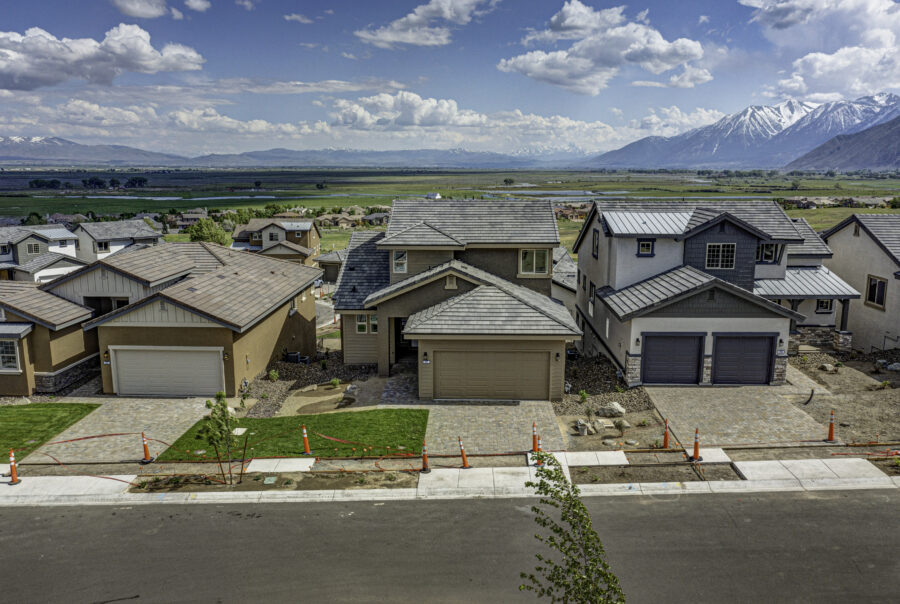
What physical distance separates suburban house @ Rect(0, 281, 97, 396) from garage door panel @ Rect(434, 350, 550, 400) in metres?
16.4

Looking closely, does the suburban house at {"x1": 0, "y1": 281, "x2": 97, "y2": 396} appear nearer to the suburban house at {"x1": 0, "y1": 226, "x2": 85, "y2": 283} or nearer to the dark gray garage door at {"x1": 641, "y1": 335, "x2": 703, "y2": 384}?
the dark gray garage door at {"x1": 641, "y1": 335, "x2": 703, "y2": 384}

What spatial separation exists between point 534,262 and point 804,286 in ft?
47.4

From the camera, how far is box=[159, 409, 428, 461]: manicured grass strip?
1900 centimetres

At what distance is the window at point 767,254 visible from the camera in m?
30.3

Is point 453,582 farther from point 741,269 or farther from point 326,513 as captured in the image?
point 741,269

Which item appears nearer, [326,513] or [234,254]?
[326,513]

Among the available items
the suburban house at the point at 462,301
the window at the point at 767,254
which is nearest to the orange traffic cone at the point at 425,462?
the suburban house at the point at 462,301

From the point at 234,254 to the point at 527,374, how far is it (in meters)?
19.7

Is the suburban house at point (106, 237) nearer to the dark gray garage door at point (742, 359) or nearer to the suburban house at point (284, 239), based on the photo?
the suburban house at point (284, 239)

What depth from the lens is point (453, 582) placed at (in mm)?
12484

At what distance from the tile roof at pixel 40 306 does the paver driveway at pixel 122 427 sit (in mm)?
3572

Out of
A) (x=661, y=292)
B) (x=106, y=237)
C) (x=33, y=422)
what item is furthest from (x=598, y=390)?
(x=106, y=237)

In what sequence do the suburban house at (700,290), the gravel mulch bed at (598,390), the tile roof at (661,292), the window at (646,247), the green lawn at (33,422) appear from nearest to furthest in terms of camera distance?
the green lawn at (33,422), the gravel mulch bed at (598,390), the tile roof at (661,292), the suburban house at (700,290), the window at (646,247)

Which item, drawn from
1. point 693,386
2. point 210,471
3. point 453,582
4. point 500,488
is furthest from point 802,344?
point 210,471
